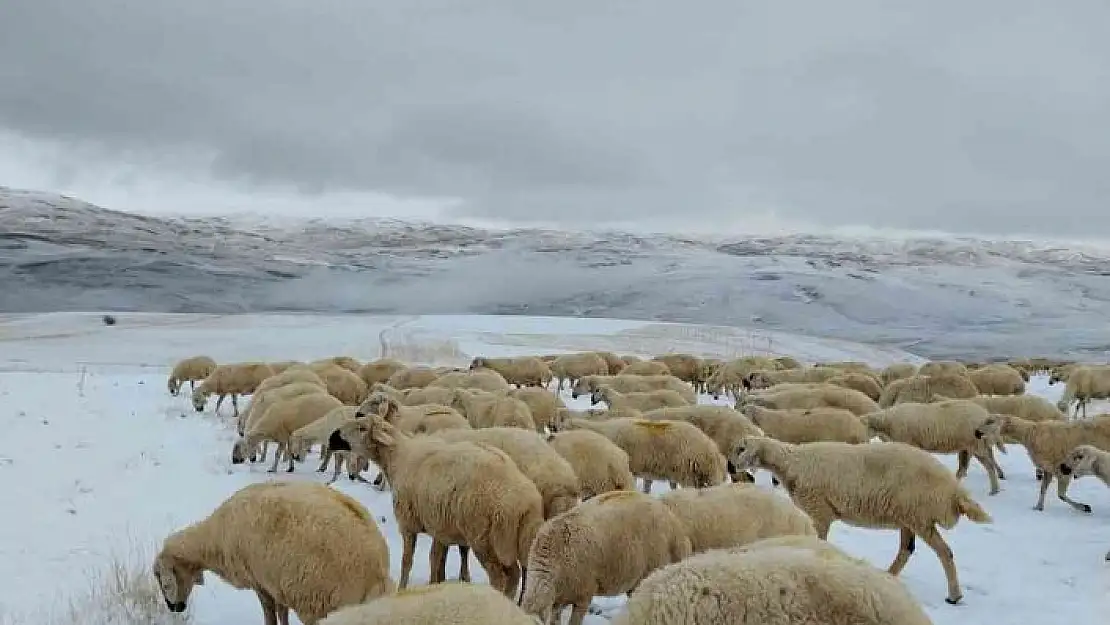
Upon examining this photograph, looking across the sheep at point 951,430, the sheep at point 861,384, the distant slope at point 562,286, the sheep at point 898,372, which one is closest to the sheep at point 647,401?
the sheep at point 951,430

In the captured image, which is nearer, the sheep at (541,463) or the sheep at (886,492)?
the sheep at (541,463)

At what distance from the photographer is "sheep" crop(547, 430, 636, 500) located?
8.71 metres

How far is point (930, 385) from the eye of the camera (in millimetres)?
17641

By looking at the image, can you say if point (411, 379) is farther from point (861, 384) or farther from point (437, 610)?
point (437, 610)

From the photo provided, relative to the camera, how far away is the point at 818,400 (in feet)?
52.4

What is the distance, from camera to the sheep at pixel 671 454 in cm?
1016

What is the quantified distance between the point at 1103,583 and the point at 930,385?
31.1 ft

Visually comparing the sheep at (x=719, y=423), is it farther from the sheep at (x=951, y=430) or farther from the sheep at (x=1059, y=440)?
the sheep at (x=1059, y=440)

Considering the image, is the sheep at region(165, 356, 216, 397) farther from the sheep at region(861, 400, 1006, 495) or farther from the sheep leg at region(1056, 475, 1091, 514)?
the sheep leg at region(1056, 475, 1091, 514)

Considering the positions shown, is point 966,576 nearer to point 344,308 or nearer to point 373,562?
point 373,562

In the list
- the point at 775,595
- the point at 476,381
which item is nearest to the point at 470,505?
the point at 775,595

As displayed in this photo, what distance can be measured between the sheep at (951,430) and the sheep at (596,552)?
25.5ft

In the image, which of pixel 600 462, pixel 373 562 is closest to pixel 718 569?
pixel 373 562

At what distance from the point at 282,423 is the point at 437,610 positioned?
32.7ft
